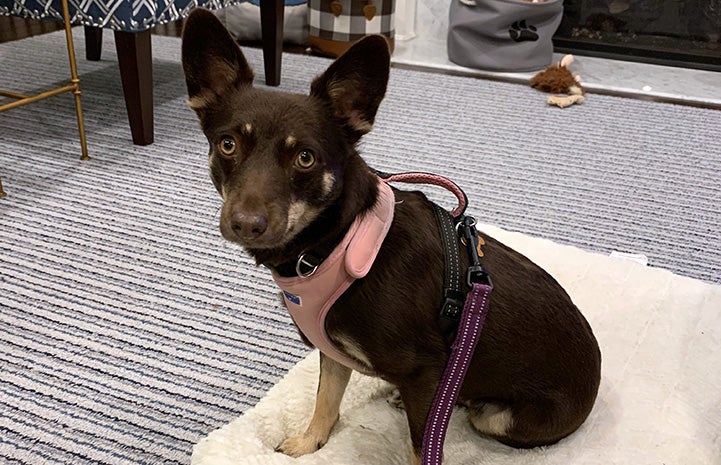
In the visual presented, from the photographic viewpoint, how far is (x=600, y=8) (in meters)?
4.05

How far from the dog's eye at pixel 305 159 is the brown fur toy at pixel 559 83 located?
2.47 meters

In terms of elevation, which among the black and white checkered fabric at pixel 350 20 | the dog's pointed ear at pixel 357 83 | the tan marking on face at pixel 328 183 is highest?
the dog's pointed ear at pixel 357 83

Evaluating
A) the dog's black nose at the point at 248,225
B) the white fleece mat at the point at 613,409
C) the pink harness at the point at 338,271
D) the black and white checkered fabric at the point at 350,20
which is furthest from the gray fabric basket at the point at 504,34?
the dog's black nose at the point at 248,225

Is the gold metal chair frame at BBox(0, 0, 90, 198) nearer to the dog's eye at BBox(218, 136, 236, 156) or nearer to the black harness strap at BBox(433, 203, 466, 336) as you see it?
the dog's eye at BBox(218, 136, 236, 156)

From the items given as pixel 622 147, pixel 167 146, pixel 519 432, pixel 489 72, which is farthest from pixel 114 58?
pixel 519 432

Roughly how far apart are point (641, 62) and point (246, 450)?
365 cm

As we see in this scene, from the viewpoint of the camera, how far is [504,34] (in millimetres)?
3590

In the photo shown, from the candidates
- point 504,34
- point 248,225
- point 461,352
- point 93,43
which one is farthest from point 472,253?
point 93,43

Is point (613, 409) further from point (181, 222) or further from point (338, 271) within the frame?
point (181, 222)

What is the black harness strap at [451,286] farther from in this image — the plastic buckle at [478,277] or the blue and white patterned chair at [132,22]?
the blue and white patterned chair at [132,22]

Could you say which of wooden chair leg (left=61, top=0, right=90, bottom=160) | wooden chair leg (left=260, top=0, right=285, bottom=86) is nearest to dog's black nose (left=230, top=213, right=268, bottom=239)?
wooden chair leg (left=61, top=0, right=90, bottom=160)

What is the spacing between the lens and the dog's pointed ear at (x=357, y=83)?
3.38ft

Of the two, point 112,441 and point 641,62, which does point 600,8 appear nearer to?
point 641,62

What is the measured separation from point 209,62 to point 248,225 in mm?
321
